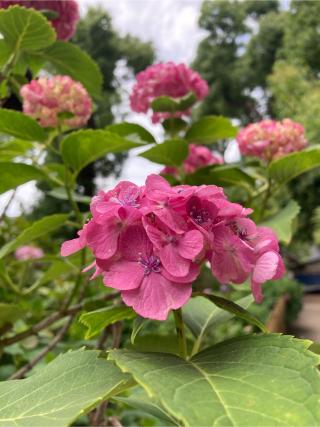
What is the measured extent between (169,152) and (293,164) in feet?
0.76

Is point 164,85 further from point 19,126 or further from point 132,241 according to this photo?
point 132,241

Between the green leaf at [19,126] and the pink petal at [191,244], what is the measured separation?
50 centimetres

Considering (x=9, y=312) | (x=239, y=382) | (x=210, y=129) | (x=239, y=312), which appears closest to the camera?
(x=239, y=382)

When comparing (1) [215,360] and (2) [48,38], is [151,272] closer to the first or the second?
(1) [215,360]

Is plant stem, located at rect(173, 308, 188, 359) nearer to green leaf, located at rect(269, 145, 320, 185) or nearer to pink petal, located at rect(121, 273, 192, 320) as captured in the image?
pink petal, located at rect(121, 273, 192, 320)

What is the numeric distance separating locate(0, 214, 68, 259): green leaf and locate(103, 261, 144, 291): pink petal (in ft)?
1.23

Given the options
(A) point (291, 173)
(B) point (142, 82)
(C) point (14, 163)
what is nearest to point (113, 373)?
(C) point (14, 163)

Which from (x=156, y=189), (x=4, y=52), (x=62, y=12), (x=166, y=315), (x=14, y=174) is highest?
(x=62, y=12)

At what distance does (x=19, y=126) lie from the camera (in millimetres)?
883

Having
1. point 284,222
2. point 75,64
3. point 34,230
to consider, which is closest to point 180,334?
point 34,230

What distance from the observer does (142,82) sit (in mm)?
1243

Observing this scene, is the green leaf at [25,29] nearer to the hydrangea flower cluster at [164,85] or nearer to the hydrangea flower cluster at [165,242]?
the hydrangea flower cluster at [164,85]

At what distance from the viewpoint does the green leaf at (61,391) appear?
37cm

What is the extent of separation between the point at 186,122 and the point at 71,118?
10.4 inches
